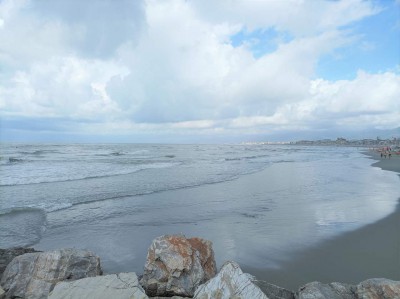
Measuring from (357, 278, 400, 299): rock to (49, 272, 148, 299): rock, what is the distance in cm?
312

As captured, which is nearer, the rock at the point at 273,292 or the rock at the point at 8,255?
the rock at the point at 273,292

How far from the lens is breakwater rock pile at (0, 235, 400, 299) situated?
427 cm

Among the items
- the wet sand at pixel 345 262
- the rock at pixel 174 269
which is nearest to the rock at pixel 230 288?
the rock at pixel 174 269

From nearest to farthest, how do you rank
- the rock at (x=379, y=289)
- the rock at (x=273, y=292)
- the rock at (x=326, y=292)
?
1. the rock at (x=379, y=289)
2. the rock at (x=326, y=292)
3. the rock at (x=273, y=292)

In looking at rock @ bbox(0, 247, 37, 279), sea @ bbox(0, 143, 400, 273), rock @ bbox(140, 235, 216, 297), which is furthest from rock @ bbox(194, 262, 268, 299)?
rock @ bbox(0, 247, 37, 279)

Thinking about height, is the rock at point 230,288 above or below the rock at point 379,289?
above

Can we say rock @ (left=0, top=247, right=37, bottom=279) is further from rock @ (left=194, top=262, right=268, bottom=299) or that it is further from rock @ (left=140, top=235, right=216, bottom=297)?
rock @ (left=194, top=262, right=268, bottom=299)

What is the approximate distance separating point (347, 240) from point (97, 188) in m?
14.3

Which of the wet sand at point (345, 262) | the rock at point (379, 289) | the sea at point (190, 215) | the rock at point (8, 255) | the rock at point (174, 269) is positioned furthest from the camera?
the sea at point (190, 215)

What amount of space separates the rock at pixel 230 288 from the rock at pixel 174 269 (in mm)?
663

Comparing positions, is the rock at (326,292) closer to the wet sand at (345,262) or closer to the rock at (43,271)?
the wet sand at (345,262)

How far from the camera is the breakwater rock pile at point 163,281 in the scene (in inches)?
168

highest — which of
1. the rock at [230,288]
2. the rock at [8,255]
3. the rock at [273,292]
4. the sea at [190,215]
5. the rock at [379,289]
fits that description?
the rock at [230,288]

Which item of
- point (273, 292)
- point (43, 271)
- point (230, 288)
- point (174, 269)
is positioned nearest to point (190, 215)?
point (174, 269)
